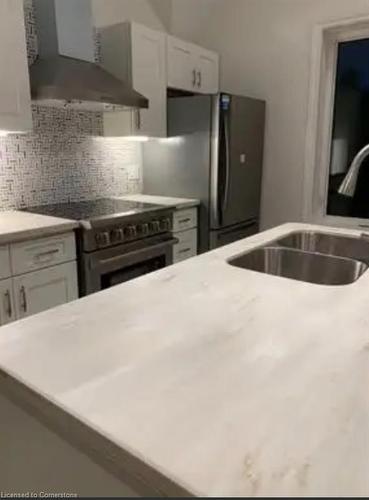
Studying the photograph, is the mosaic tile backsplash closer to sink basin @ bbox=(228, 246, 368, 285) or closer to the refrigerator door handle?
the refrigerator door handle

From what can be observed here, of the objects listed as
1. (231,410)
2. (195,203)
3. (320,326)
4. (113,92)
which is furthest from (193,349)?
(195,203)

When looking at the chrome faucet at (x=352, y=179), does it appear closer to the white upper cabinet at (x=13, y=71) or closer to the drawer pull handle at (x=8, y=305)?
the drawer pull handle at (x=8, y=305)

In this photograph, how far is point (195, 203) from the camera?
295cm

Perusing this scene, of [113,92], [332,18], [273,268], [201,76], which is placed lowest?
[273,268]

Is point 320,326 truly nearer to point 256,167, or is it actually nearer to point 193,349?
point 193,349

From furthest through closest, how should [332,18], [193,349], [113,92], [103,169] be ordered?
1. [103,169]
2. [332,18]
3. [113,92]
4. [193,349]

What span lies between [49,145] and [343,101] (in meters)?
2.24

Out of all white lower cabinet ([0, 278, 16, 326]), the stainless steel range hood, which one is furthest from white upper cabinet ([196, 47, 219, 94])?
white lower cabinet ([0, 278, 16, 326])

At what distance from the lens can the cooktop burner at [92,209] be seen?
2334 millimetres

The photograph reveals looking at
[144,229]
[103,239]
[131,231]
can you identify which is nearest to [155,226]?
[144,229]

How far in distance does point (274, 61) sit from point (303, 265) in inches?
87.2

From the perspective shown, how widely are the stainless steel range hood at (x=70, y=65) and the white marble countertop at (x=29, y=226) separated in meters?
0.65

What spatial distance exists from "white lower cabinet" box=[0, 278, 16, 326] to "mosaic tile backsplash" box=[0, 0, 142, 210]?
0.78m

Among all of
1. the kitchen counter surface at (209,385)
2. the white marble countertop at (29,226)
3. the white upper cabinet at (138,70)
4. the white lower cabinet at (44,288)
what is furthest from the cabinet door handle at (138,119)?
the kitchen counter surface at (209,385)
